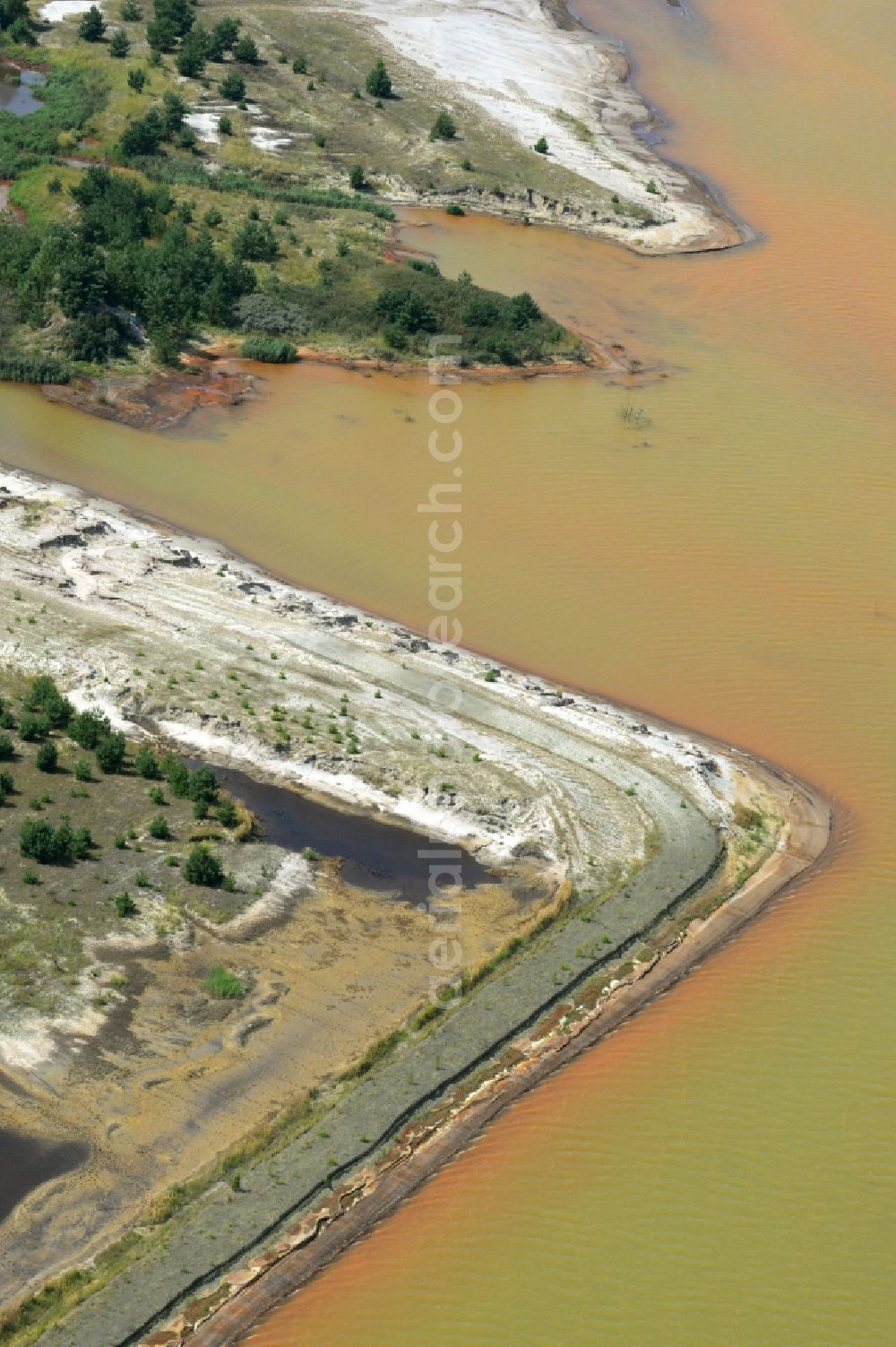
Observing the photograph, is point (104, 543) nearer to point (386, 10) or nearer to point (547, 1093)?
point (547, 1093)

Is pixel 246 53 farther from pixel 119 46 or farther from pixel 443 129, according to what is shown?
pixel 443 129

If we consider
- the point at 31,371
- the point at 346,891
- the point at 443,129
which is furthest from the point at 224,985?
the point at 443,129

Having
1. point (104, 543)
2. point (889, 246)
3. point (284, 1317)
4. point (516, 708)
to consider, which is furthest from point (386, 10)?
point (284, 1317)

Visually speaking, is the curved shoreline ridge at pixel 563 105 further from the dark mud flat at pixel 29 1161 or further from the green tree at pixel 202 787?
the dark mud flat at pixel 29 1161

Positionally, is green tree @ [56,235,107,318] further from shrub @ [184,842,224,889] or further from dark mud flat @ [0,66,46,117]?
shrub @ [184,842,224,889]

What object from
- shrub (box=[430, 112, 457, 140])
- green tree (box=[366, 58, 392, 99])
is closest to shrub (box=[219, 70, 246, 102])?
green tree (box=[366, 58, 392, 99])

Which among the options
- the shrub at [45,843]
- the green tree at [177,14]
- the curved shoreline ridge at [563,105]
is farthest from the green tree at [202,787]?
the green tree at [177,14]
